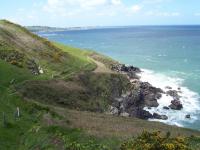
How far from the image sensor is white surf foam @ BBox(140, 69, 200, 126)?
6838 cm

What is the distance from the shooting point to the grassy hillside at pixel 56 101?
30.8 m

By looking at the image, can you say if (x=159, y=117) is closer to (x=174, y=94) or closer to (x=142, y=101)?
(x=142, y=101)

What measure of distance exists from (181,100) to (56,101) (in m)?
34.5

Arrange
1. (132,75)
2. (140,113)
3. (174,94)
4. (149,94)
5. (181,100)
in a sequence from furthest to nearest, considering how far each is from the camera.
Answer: (132,75) < (174,94) < (149,94) < (181,100) < (140,113)

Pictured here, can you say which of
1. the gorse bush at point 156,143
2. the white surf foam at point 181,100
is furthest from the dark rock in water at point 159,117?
the gorse bush at point 156,143

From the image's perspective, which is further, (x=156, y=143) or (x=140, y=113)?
(x=140, y=113)

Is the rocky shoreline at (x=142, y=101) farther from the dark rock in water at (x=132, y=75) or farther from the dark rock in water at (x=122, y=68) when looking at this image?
the dark rock in water at (x=122, y=68)

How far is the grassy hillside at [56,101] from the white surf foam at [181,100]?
965 cm

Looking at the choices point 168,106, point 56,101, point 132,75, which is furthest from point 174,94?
point 56,101

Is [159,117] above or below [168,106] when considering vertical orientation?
below

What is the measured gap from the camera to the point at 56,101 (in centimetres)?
5728

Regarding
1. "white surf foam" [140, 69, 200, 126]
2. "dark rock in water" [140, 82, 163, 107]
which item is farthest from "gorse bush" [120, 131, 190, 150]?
"dark rock in water" [140, 82, 163, 107]

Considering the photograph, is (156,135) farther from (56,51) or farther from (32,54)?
(56,51)

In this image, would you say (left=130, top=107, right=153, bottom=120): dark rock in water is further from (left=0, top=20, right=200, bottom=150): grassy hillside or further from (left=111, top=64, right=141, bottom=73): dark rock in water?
(left=111, top=64, right=141, bottom=73): dark rock in water
